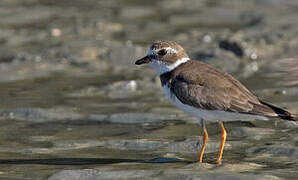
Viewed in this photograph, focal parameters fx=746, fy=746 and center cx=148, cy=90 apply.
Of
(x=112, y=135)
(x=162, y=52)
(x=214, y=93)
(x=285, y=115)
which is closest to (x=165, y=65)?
(x=162, y=52)

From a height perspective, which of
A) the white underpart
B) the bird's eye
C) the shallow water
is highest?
the bird's eye

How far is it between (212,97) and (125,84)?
11.8 ft

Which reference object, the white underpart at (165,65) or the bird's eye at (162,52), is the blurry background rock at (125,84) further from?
the bird's eye at (162,52)

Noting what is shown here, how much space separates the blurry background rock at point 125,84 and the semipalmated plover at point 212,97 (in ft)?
1.47

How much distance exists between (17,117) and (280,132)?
10.6 feet

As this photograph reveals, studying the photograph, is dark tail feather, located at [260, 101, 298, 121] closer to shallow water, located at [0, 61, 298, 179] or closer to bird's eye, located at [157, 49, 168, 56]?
shallow water, located at [0, 61, 298, 179]

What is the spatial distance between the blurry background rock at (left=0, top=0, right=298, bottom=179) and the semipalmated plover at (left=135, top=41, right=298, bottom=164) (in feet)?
1.47

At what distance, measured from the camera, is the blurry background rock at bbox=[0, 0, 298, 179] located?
7.16 metres

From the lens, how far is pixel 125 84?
10461mm

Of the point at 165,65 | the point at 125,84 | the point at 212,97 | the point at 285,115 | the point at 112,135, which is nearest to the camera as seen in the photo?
the point at 285,115

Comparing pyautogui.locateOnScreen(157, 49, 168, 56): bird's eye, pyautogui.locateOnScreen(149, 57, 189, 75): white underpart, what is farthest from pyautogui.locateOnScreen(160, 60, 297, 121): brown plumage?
pyautogui.locateOnScreen(157, 49, 168, 56): bird's eye

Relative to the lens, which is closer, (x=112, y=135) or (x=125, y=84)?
(x=112, y=135)

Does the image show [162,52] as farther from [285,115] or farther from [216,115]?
[285,115]

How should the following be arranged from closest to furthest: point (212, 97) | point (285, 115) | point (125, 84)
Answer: point (285, 115) → point (212, 97) → point (125, 84)
